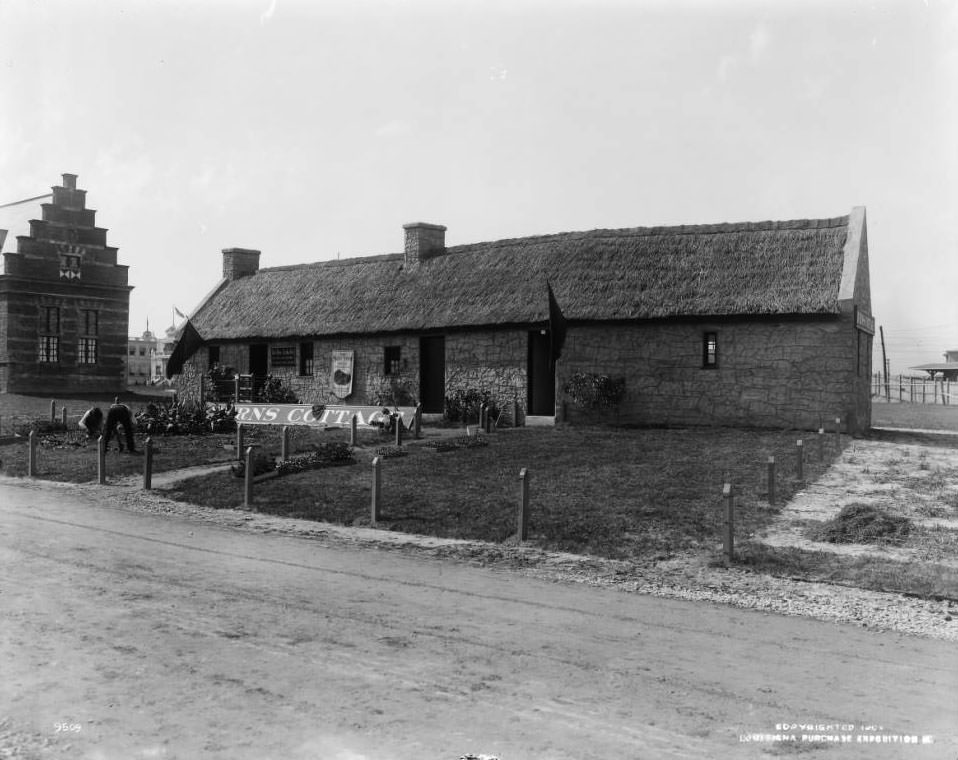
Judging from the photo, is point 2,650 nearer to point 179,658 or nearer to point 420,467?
point 179,658

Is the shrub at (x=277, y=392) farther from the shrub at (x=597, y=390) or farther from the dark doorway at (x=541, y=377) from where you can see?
the shrub at (x=597, y=390)

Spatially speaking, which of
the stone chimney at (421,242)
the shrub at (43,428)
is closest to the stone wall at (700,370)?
the stone chimney at (421,242)

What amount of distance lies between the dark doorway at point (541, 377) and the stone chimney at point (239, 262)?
51.0ft

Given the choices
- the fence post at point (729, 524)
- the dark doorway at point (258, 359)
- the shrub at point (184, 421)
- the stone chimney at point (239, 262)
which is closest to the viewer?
the fence post at point (729, 524)

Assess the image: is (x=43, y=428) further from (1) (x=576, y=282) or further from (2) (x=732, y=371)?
(2) (x=732, y=371)

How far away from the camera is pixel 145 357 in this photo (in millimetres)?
108188

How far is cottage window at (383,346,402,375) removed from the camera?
2809cm

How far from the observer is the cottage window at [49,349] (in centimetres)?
4114

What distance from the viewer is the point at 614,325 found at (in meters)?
24.2

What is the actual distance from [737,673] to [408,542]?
586 centimetres

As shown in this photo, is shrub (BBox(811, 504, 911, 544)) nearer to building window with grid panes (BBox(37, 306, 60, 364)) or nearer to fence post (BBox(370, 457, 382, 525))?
fence post (BBox(370, 457, 382, 525))

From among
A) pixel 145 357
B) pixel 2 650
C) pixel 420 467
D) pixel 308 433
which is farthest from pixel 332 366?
pixel 145 357

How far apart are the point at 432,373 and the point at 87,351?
23.7 meters

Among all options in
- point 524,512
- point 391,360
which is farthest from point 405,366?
point 524,512
